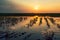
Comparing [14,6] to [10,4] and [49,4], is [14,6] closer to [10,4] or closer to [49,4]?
[10,4]

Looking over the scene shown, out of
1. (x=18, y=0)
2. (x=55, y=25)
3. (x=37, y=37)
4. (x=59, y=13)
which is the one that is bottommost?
(x=37, y=37)

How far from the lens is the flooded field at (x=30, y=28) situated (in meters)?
2.07

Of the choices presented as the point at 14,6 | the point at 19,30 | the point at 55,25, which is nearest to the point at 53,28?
the point at 55,25

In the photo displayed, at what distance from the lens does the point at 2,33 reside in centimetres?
214

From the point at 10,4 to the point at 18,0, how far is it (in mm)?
108

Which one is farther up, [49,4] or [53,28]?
[49,4]

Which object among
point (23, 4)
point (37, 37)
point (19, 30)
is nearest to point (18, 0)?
point (23, 4)

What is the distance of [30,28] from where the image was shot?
209 centimetres

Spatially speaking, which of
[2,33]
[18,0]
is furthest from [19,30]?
[18,0]

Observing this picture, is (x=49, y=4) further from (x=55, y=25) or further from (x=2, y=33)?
(x=2, y=33)

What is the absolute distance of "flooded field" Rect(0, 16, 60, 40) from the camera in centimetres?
207

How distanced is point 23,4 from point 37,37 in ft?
1.37

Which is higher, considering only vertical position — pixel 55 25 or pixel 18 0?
pixel 18 0

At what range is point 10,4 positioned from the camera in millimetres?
2121
